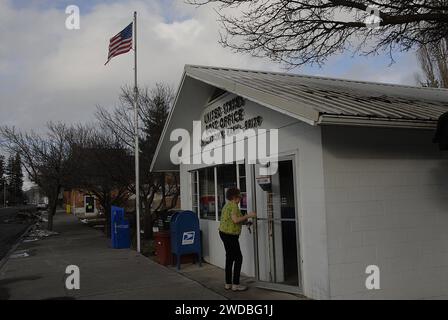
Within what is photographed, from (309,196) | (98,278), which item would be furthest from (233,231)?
(98,278)

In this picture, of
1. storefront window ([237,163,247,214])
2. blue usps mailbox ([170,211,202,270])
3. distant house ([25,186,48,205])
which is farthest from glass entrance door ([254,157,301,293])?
distant house ([25,186,48,205])

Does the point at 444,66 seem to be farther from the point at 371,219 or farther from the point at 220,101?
the point at 371,219

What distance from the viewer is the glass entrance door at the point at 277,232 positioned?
761 cm

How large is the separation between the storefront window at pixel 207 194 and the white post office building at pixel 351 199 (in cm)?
289

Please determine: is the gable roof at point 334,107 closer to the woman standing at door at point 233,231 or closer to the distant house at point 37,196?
the woman standing at door at point 233,231

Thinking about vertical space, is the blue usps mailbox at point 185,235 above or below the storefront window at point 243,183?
below

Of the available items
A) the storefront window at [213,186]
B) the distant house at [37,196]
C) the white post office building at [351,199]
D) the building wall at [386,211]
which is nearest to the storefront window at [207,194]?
the storefront window at [213,186]

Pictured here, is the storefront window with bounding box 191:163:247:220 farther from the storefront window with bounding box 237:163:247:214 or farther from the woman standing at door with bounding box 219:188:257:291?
the woman standing at door with bounding box 219:188:257:291

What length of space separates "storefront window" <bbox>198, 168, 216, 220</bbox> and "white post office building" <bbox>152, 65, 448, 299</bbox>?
9.49 ft

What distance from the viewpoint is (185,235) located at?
1030cm

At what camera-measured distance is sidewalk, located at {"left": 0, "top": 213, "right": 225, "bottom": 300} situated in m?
7.92

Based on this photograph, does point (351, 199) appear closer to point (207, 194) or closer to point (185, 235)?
point (185, 235)

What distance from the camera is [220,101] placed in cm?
1019

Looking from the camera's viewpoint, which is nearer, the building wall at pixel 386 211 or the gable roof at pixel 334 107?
the gable roof at pixel 334 107
